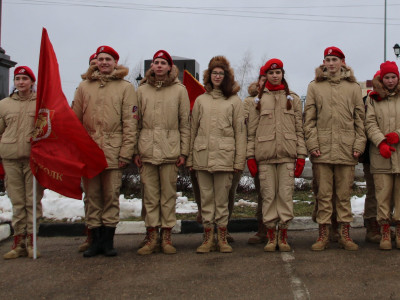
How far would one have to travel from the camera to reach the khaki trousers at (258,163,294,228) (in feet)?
17.1

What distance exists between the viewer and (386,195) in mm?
5273

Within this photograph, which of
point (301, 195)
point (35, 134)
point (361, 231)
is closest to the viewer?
point (35, 134)

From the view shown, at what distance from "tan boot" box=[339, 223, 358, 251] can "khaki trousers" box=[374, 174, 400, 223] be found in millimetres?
397

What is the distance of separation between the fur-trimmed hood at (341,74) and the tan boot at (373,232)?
5.89 ft

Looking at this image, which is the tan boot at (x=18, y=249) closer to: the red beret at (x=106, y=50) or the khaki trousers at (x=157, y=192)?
the khaki trousers at (x=157, y=192)

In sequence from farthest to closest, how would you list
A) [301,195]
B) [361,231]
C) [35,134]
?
[301,195]
[361,231]
[35,134]

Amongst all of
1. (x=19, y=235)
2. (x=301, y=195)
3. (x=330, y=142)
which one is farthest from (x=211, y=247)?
(x=301, y=195)

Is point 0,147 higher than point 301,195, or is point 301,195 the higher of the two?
point 0,147

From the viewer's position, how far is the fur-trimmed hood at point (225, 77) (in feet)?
17.8

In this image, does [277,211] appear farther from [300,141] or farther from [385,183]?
[385,183]

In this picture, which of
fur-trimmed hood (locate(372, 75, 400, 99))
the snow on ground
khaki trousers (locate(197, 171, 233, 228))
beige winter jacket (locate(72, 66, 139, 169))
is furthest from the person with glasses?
the snow on ground

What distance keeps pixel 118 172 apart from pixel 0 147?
135 centimetres

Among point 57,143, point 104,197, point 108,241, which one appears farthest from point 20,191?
point 108,241

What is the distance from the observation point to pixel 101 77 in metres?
5.19
